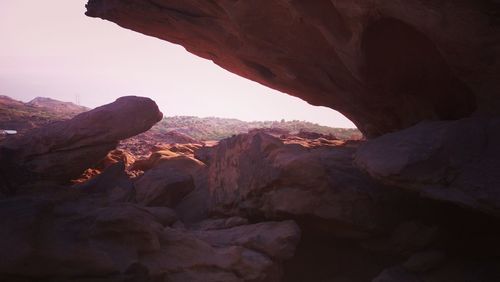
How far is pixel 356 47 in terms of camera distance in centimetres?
911

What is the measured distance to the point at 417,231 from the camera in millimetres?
7113

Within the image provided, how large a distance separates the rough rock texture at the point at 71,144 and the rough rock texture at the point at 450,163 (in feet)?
28.5

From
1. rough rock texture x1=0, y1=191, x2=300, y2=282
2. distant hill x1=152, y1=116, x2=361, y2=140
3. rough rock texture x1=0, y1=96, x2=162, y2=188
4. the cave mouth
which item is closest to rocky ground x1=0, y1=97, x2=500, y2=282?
rough rock texture x1=0, y1=191, x2=300, y2=282

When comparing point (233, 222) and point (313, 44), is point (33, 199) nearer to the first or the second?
point (233, 222)

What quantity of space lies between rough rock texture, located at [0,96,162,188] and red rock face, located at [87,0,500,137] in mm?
Answer: 3874

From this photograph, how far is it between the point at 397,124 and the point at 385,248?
6.27 metres

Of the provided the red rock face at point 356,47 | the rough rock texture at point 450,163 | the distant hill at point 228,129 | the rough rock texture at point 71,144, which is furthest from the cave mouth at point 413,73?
the distant hill at point 228,129

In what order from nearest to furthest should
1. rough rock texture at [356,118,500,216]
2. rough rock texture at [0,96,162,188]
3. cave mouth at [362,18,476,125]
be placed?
rough rock texture at [356,118,500,216]
cave mouth at [362,18,476,125]
rough rock texture at [0,96,162,188]

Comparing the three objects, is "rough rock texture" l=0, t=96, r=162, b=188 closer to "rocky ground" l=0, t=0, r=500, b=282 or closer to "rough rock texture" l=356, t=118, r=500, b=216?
"rocky ground" l=0, t=0, r=500, b=282

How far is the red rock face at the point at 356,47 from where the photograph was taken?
699cm

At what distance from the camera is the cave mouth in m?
8.73

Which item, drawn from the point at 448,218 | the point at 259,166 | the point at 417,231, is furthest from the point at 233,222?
the point at 448,218

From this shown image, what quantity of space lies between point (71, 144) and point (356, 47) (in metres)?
9.47

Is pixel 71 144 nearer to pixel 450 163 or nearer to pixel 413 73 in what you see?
pixel 413 73
